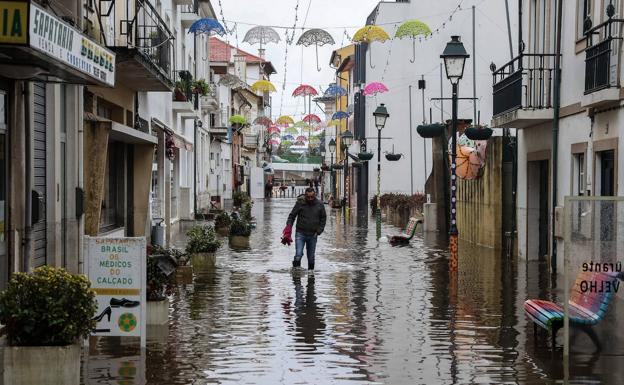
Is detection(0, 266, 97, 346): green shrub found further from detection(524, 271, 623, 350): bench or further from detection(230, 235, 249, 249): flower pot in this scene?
A: detection(230, 235, 249, 249): flower pot

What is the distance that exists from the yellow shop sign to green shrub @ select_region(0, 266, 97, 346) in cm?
186

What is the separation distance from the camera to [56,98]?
469 inches

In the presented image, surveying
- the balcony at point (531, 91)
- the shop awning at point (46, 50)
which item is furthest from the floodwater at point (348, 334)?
the balcony at point (531, 91)

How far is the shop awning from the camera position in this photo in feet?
22.8

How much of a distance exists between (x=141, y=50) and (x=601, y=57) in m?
8.33

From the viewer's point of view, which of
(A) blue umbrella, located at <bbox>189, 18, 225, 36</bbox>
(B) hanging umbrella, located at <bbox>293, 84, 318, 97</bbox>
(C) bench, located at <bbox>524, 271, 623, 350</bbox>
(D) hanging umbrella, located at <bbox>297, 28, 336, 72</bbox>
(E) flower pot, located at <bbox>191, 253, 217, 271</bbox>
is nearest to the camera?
(C) bench, located at <bbox>524, 271, 623, 350</bbox>

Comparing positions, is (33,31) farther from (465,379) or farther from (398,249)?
(398,249)

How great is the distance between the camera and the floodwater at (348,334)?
8.22 metres

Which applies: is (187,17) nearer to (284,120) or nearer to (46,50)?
(46,50)

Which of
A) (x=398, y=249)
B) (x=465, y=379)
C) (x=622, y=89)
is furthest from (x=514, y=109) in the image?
(x=465, y=379)

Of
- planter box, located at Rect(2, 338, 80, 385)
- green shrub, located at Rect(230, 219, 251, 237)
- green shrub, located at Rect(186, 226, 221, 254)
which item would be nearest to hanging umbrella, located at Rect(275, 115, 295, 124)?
green shrub, located at Rect(230, 219, 251, 237)

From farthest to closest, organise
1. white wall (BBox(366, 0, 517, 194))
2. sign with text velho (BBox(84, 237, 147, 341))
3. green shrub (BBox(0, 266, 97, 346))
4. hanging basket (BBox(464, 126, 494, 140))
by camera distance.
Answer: white wall (BBox(366, 0, 517, 194)) < hanging basket (BBox(464, 126, 494, 140)) < sign with text velho (BBox(84, 237, 147, 341)) < green shrub (BBox(0, 266, 97, 346))

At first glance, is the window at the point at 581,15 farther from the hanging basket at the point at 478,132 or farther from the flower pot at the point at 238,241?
the flower pot at the point at 238,241

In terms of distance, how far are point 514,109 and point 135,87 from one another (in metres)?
7.91
